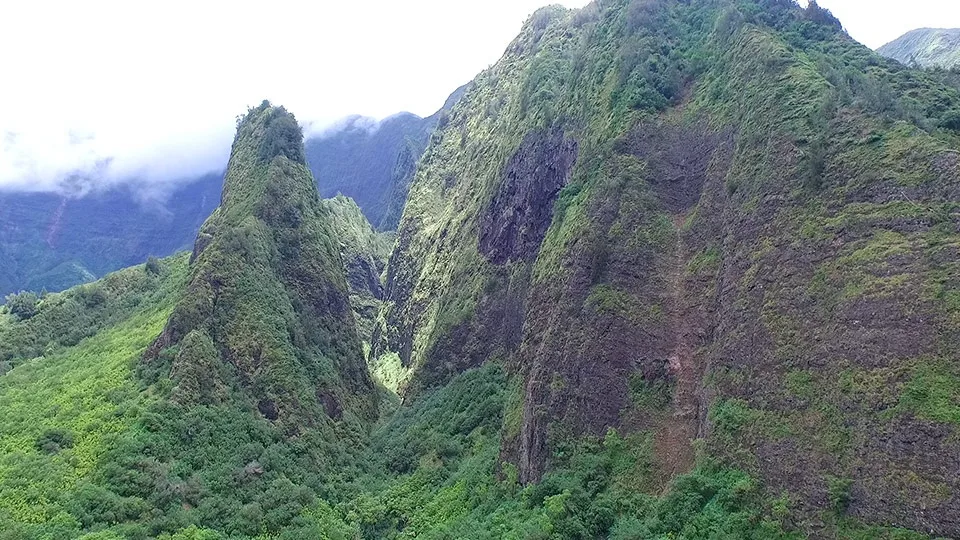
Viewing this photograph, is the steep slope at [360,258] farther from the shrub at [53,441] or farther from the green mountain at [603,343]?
the shrub at [53,441]

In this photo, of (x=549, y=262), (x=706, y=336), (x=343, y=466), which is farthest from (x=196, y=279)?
(x=706, y=336)

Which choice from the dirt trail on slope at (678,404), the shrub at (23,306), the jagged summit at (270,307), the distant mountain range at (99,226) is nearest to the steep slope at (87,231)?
the distant mountain range at (99,226)

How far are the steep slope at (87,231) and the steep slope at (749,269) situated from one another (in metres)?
130

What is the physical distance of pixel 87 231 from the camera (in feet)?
535

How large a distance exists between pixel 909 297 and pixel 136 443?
45939 millimetres

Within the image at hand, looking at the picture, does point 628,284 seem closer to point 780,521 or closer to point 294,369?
point 780,521

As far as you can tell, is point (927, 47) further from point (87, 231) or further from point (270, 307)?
point (87, 231)

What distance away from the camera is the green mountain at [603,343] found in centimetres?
2591

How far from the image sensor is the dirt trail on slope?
31.7 meters

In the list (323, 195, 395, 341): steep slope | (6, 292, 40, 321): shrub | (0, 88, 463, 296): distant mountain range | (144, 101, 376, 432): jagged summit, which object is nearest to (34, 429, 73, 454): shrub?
(144, 101, 376, 432): jagged summit

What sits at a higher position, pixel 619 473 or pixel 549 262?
pixel 549 262

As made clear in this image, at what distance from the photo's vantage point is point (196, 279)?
56.7m

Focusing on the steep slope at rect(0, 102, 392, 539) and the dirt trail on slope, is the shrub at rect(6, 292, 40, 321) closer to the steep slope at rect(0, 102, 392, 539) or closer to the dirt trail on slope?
the steep slope at rect(0, 102, 392, 539)

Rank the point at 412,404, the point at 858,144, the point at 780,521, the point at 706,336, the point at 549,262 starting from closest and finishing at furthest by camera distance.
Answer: the point at 780,521 → the point at 858,144 → the point at 706,336 → the point at 549,262 → the point at 412,404
